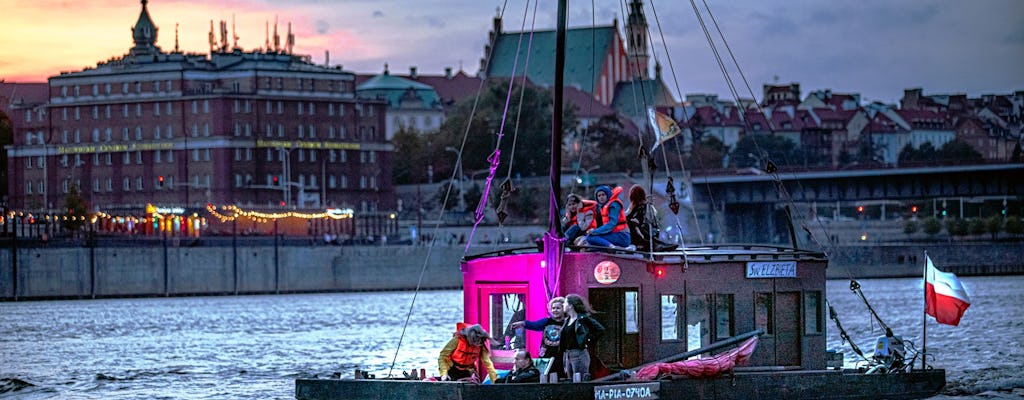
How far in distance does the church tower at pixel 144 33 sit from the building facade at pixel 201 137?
1045 cm

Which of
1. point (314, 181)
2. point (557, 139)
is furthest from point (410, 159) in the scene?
point (557, 139)

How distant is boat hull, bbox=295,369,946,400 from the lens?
98.4 feet

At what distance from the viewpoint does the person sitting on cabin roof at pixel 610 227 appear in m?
31.9

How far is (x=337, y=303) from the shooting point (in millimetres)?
99688

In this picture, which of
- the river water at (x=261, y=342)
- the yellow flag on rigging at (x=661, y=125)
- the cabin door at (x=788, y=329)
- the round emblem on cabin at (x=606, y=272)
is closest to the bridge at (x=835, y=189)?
the river water at (x=261, y=342)

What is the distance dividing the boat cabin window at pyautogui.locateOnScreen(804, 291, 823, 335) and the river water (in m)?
6.55

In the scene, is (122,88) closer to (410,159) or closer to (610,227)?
(410,159)

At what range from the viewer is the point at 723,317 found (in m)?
32.5

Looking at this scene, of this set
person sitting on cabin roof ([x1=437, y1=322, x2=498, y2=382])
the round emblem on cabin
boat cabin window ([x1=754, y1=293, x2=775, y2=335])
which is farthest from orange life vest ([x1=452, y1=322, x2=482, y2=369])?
boat cabin window ([x1=754, y1=293, x2=775, y2=335])

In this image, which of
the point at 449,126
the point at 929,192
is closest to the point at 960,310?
the point at 929,192

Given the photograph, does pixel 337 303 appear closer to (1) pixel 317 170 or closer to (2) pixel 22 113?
(1) pixel 317 170

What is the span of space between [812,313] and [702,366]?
274 cm

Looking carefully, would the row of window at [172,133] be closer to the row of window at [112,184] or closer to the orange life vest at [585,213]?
the row of window at [112,184]

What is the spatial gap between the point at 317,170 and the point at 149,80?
14830 mm
